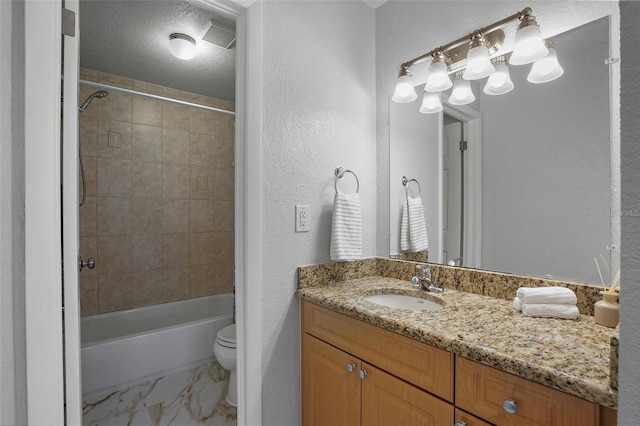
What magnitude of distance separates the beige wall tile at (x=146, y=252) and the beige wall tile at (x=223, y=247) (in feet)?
1.71

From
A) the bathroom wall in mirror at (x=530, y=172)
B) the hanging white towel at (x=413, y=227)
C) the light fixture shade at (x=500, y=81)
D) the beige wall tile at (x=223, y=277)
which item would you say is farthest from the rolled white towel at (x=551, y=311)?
the beige wall tile at (x=223, y=277)

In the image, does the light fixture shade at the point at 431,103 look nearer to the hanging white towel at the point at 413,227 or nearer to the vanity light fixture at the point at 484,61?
the vanity light fixture at the point at 484,61

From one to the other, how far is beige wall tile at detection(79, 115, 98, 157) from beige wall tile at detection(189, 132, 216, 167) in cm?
75

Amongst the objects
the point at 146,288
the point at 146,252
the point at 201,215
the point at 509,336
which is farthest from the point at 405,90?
the point at 146,288

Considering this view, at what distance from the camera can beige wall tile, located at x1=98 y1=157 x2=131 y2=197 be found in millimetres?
2588

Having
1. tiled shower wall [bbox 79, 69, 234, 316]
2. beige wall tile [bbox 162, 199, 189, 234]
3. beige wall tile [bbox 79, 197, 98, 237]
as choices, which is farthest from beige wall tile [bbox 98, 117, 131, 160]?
beige wall tile [bbox 162, 199, 189, 234]

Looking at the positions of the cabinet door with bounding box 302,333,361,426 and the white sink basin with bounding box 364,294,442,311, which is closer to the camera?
the cabinet door with bounding box 302,333,361,426

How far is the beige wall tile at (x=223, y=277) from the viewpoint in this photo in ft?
10.5

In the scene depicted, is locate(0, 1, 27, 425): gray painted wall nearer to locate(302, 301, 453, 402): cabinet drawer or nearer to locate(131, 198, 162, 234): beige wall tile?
locate(302, 301, 453, 402): cabinet drawer

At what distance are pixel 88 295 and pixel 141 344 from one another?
762 millimetres

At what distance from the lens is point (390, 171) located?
5.70 ft

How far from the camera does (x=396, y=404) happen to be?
1.03 meters

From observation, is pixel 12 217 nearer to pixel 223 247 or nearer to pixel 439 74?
pixel 439 74

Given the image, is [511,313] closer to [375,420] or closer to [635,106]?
[375,420]
